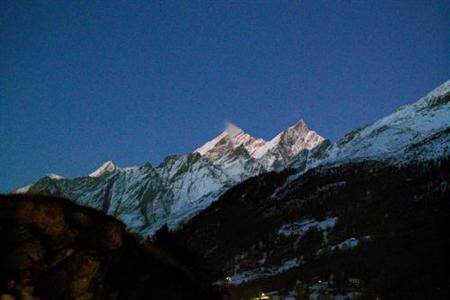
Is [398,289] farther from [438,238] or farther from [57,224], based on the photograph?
[57,224]

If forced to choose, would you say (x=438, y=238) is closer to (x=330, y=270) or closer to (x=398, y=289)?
(x=330, y=270)

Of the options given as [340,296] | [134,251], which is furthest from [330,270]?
[134,251]

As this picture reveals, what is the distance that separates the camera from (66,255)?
103ft

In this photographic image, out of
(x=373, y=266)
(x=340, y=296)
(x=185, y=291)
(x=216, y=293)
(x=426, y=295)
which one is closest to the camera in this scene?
(x=185, y=291)

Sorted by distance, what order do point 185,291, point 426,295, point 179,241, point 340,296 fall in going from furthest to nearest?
point 340,296, point 426,295, point 179,241, point 185,291

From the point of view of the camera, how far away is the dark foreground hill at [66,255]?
29469mm

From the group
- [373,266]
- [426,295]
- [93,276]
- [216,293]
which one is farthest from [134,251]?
[373,266]

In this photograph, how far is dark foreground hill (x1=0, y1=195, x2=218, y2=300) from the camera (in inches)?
1160

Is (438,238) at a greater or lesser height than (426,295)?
greater

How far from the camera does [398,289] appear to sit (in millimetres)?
139500

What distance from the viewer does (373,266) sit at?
173500 millimetres

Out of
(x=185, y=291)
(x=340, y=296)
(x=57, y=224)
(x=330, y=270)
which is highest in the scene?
(x=330, y=270)

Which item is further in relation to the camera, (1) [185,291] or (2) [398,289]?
(2) [398,289]

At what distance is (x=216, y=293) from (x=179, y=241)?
6.01 metres
